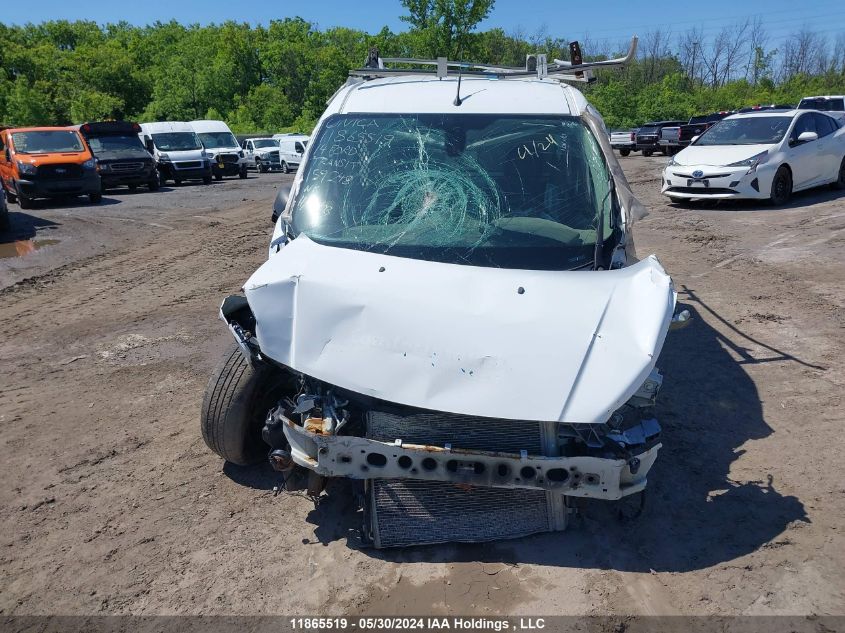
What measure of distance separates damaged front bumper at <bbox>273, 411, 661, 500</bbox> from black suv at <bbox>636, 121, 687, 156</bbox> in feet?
99.8

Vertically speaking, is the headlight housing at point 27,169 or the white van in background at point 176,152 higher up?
the headlight housing at point 27,169

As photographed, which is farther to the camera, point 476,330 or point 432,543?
point 432,543

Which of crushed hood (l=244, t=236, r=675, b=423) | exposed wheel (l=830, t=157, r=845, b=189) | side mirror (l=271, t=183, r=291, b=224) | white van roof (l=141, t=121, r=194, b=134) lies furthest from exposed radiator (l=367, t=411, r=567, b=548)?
white van roof (l=141, t=121, r=194, b=134)

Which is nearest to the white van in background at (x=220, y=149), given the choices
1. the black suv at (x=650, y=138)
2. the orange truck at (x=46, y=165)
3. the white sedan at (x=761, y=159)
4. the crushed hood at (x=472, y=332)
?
the orange truck at (x=46, y=165)

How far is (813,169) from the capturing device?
548 inches

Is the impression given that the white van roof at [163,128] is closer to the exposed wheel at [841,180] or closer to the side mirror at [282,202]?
the exposed wheel at [841,180]

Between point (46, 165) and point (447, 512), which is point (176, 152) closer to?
point (46, 165)

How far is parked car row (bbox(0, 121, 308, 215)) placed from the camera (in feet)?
58.1

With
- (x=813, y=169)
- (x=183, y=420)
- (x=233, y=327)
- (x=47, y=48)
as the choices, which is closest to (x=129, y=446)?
(x=183, y=420)

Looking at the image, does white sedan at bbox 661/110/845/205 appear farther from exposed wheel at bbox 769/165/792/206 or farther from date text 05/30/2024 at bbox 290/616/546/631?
date text 05/30/2024 at bbox 290/616/546/631

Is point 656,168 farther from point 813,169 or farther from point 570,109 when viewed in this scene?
point 570,109

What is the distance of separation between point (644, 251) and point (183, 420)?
754 cm

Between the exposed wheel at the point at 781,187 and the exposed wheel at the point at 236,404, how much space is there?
476 inches

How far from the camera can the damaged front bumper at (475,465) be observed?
10.2 ft
